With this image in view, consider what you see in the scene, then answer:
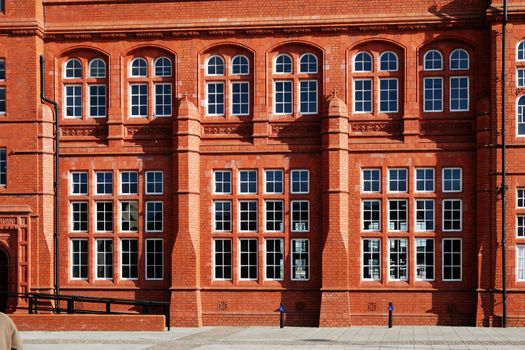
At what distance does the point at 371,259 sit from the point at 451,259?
9.14ft

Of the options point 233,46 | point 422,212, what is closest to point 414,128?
point 422,212

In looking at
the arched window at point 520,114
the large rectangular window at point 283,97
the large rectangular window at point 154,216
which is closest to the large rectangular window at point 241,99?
the large rectangular window at point 283,97

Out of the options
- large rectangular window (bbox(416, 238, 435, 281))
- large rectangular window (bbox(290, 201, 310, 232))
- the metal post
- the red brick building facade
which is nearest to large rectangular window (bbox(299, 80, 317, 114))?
the red brick building facade

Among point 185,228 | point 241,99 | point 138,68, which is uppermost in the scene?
point 138,68

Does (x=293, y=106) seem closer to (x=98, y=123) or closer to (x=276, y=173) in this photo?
(x=276, y=173)

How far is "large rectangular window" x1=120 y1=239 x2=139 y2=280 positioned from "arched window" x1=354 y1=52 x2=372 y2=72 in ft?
34.0

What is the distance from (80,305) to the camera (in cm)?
3064

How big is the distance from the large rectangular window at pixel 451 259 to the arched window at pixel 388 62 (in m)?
6.43

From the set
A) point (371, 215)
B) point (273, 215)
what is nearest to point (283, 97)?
point (273, 215)

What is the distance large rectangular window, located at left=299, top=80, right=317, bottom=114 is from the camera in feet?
100

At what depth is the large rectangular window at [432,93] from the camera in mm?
30009

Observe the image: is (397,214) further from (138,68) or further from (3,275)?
(3,275)

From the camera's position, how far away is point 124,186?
101 ft

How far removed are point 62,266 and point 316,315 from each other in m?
9.45
